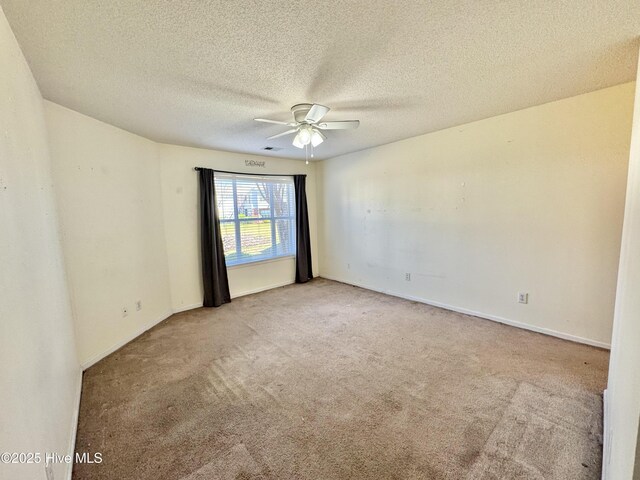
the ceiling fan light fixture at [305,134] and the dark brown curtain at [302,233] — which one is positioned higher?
the ceiling fan light fixture at [305,134]

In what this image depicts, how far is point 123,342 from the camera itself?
2.89m

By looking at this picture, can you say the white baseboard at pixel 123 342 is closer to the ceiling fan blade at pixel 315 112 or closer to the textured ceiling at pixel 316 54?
the textured ceiling at pixel 316 54

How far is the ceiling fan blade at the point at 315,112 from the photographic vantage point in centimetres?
211

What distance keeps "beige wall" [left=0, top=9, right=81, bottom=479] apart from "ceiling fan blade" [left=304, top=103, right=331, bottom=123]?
1.66 m

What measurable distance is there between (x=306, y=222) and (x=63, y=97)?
3575mm

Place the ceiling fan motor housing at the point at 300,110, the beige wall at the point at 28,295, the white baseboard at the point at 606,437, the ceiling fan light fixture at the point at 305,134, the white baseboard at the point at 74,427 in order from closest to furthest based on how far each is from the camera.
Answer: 1. the beige wall at the point at 28,295
2. the white baseboard at the point at 606,437
3. the white baseboard at the point at 74,427
4. the ceiling fan motor housing at the point at 300,110
5. the ceiling fan light fixture at the point at 305,134

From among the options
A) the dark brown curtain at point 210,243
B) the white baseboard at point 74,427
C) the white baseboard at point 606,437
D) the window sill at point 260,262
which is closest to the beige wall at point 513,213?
the white baseboard at point 606,437

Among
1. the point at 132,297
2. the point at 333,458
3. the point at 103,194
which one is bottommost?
the point at 333,458

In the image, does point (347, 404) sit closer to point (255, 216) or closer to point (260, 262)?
point (260, 262)

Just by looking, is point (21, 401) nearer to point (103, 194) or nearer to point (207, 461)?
point (207, 461)

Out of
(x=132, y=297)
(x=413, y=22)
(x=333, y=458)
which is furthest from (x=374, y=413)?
(x=132, y=297)

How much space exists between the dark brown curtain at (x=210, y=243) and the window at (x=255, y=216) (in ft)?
0.66

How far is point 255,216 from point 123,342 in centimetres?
250

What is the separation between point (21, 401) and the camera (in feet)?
3.30
